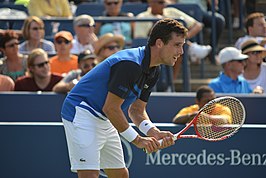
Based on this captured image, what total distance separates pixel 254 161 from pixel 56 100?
7.52ft

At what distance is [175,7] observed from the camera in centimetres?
1161

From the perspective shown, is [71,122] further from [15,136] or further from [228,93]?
[228,93]

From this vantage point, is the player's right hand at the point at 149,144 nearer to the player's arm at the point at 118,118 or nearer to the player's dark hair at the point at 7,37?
the player's arm at the point at 118,118

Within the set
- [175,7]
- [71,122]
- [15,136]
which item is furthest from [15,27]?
[71,122]

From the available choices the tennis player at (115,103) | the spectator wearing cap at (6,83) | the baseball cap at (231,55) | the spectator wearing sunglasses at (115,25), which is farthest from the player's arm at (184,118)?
the spectator wearing sunglasses at (115,25)

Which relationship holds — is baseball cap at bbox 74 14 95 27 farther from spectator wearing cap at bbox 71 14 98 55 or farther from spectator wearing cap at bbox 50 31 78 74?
spectator wearing cap at bbox 50 31 78 74

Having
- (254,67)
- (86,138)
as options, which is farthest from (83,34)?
(86,138)

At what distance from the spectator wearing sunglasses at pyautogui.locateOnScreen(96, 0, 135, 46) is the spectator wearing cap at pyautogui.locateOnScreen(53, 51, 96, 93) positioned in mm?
1479

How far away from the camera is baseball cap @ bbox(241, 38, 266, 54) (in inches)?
385

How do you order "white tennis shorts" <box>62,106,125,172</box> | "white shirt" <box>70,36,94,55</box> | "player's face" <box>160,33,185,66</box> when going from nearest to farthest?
1. "player's face" <box>160,33,185,66</box>
2. "white tennis shorts" <box>62,106,125,172</box>
3. "white shirt" <box>70,36,94,55</box>

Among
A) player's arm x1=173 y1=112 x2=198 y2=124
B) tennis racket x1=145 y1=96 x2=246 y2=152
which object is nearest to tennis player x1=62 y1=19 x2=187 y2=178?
tennis racket x1=145 y1=96 x2=246 y2=152

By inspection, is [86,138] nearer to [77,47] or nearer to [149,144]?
[149,144]

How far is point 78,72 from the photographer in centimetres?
926

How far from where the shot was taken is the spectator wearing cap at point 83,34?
408 inches
